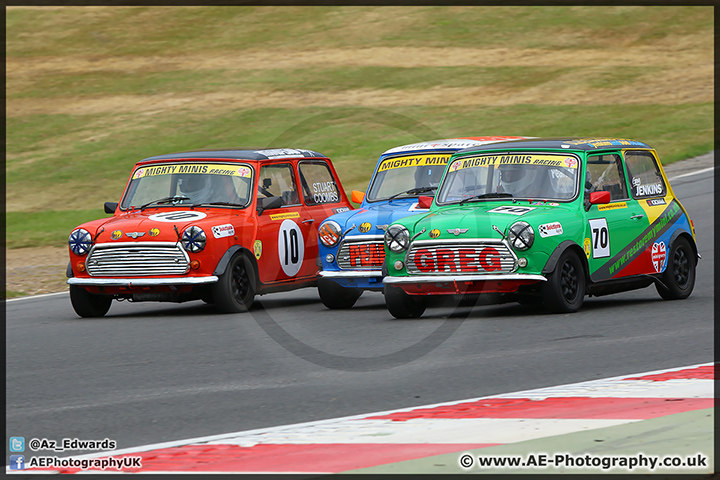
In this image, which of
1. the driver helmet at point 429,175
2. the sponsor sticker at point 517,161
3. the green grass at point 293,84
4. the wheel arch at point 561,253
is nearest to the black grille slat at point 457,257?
the wheel arch at point 561,253

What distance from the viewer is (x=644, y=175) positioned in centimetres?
1171

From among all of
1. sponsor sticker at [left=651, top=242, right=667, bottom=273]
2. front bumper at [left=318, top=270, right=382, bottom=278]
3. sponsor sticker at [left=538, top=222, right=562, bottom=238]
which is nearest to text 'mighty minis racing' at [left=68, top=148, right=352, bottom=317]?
front bumper at [left=318, top=270, right=382, bottom=278]

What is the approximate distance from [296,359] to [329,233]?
136 inches

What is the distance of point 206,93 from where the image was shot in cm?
3534

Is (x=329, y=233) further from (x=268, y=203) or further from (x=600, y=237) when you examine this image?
(x=600, y=237)

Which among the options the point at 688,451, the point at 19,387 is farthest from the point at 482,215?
the point at 688,451

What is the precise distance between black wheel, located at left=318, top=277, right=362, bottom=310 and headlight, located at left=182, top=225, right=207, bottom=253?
147cm

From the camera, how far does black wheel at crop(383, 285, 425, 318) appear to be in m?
10.6

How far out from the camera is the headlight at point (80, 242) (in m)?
11.6

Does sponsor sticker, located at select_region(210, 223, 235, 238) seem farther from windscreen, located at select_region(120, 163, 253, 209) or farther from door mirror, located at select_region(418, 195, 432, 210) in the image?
door mirror, located at select_region(418, 195, 432, 210)

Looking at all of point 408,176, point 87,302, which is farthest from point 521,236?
point 87,302

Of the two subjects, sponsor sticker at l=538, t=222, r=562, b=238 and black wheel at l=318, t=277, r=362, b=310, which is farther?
black wheel at l=318, t=277, r=362, b=310

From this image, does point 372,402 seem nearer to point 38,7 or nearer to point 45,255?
point 45,255

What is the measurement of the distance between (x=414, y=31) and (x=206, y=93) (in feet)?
30.8
